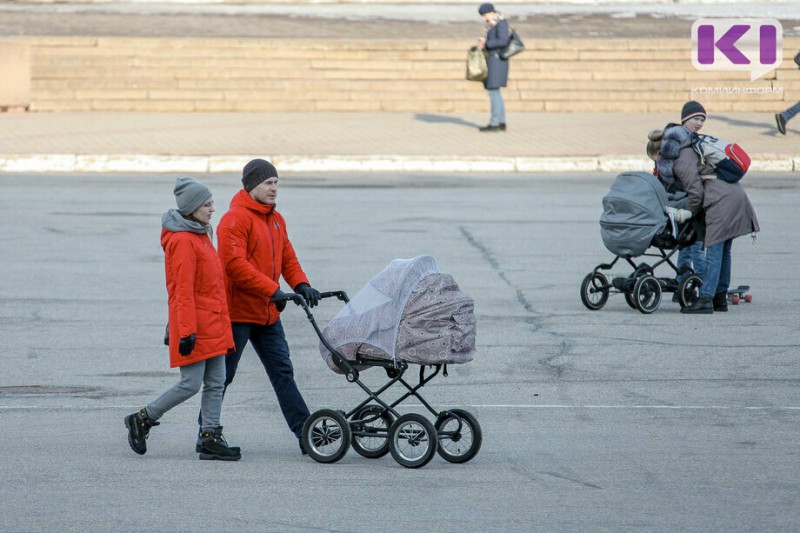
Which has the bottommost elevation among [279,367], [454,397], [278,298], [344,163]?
[454,397]

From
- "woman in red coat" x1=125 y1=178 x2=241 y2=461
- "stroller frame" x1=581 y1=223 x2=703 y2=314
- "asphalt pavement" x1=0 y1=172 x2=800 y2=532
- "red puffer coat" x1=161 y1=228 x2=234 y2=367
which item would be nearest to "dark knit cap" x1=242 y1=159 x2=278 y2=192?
"woman in red coat" x1=125 y1=178 x2=241 y2=461

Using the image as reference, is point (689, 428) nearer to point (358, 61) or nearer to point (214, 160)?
point (214, 160)

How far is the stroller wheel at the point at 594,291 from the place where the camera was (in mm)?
11445

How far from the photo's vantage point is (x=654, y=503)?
20.0ft

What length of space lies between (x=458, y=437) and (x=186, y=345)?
1522mm

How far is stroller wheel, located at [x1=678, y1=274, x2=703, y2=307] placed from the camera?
37.8ft

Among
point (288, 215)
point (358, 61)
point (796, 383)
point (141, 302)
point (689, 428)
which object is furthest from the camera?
point (358, 61)

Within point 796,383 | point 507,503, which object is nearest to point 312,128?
point 796,383

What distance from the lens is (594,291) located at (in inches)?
455

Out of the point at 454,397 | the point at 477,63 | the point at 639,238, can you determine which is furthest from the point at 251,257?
the point at 477,63

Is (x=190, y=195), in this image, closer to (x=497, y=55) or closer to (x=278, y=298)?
(x=278, y=298)

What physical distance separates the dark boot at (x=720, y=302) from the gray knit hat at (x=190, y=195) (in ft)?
20.0

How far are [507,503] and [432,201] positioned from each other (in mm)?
11502

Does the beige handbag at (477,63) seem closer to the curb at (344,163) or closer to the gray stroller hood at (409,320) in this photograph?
the curb at (344,163)
